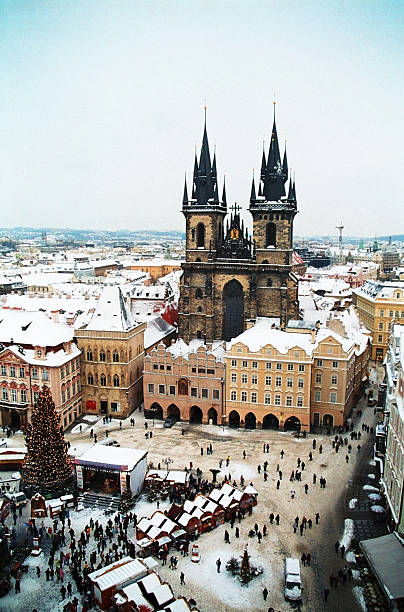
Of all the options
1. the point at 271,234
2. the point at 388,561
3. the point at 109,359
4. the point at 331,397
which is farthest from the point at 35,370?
the point at 388,561

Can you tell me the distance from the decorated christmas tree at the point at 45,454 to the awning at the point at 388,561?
931 inches

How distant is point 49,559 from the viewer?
118 ft

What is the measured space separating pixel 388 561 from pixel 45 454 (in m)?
26.2

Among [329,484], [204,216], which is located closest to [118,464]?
[329,484]

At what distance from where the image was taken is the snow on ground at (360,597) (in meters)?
31.9

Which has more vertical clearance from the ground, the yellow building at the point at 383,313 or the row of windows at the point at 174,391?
the yellow building at the point at 383,313

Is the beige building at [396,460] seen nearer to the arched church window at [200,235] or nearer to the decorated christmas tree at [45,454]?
the decorated christmas tree at [45,454]

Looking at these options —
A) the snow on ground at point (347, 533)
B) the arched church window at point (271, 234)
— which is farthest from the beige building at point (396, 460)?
the arched church window at point (271, 234)

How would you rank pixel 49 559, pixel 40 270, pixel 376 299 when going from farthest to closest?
pixel 40 270 < pixel 376 299 < pixel 49 559

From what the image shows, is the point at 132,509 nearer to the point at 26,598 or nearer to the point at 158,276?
the point at 26,598

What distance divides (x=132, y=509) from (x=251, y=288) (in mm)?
38379

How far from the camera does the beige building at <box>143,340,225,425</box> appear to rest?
61.3m

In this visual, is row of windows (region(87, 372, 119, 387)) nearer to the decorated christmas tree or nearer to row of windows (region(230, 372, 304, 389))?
row of windows (region(230, 372, 304, 389))

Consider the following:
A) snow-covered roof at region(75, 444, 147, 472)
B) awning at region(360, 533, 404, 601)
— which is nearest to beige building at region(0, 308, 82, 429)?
snow-covered roof at region(75, 444, 147, 472)
